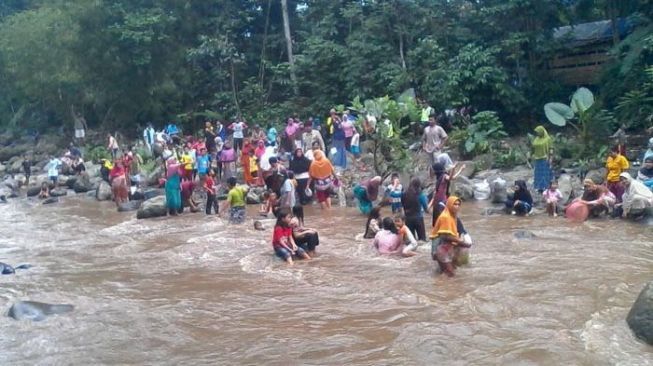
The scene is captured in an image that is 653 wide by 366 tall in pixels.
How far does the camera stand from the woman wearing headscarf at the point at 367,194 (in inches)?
619

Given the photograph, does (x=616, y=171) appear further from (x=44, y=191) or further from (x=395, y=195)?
(x=44, y=191)

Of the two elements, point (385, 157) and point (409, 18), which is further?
point (409, 18)

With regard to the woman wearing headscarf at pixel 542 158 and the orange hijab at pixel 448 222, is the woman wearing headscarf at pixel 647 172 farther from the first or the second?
the orange hijab at pixel 448 222

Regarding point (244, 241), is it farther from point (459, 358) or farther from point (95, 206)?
point (95, 206)

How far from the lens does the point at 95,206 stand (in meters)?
21.4

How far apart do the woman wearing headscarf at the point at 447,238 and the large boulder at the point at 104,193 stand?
563 inches

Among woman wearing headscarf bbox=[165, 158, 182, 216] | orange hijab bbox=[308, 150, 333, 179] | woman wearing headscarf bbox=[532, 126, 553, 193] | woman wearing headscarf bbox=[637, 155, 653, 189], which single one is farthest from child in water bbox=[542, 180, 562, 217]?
woman wearing headscarf bbox=[165, 158, 182, 216]

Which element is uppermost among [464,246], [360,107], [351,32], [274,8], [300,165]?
[274,8]

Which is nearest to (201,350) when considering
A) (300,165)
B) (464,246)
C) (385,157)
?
(464,246)

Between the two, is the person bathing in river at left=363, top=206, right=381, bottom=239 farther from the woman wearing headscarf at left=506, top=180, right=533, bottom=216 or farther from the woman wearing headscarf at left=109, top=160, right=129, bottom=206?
the woman wearing headscarf at left=109, top=160, right=129, bottom=206

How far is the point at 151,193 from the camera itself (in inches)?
856

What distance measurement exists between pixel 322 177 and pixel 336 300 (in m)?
7.08

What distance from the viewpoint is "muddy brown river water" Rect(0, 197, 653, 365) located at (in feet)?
26.0

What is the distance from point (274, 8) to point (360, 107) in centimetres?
1367
